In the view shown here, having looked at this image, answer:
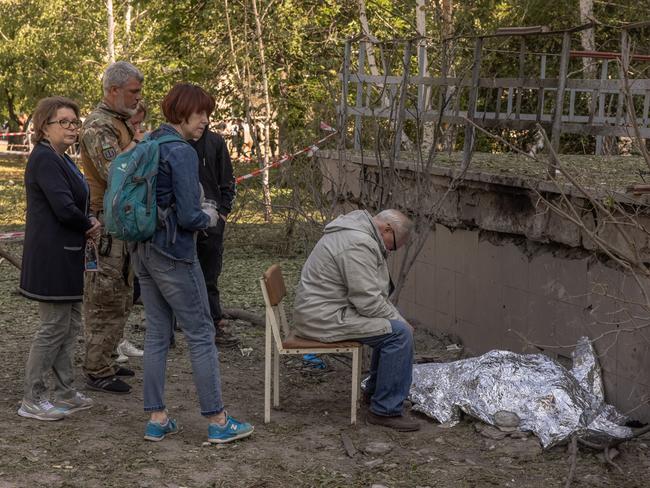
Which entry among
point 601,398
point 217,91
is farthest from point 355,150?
point 217,91

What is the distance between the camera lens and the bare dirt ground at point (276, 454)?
4598 millimetres

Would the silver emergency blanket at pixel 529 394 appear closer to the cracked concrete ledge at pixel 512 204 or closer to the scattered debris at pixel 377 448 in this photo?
the scattered debris at pixel 377 448

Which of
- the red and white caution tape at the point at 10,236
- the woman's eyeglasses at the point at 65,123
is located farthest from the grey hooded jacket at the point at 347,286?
the red and white caution tape at the point at 10,236

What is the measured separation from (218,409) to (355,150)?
4.26 m

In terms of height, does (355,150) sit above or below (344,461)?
above

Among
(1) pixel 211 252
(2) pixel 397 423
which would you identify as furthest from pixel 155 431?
(1) pixel 211 252

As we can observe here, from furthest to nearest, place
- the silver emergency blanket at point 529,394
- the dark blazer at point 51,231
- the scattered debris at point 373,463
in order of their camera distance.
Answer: the silver emergency blanket at point 529,394 < the dark blazer at point 51,231 < the scattered debris at point 373,463

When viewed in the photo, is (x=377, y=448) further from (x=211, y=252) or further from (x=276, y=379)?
(x=211, y=252)

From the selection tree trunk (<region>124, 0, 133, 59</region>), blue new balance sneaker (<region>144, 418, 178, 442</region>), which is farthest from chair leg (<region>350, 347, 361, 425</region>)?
tree trunk (<region>124, 0, 133, 59</region>)

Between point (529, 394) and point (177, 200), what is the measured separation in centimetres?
218

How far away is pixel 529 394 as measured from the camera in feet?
18.0

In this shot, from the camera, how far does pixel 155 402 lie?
16.3 ft

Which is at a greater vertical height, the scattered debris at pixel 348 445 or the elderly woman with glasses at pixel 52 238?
the elderly woman with glasses at pixel 52 238

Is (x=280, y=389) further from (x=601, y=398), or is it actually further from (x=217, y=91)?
(x=217, y=91)
